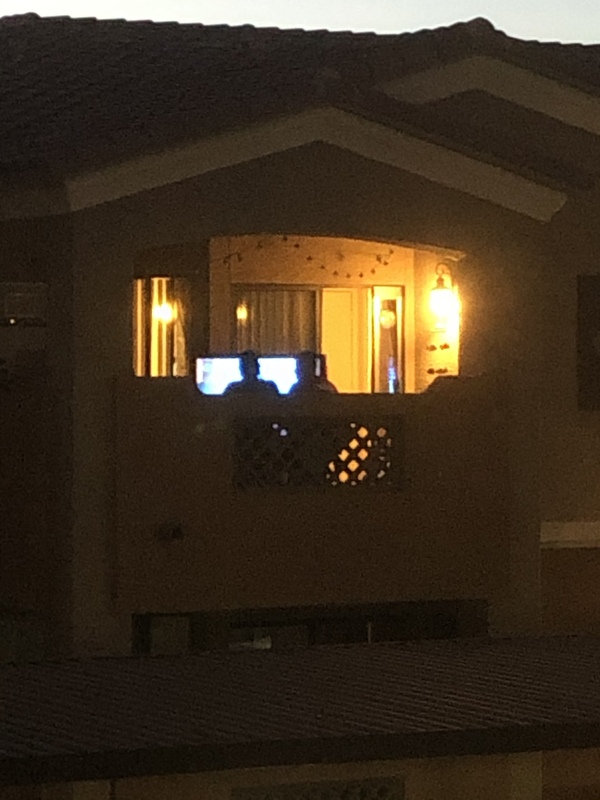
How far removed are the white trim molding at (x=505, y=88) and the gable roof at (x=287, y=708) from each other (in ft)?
13.4

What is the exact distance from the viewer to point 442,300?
13.1m

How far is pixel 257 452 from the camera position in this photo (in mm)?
10031

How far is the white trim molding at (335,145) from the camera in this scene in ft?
32.0

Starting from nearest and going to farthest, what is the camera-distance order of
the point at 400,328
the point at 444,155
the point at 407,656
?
the point at 407,656 < the point at 444,155 < the point at 400,328

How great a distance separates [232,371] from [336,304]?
2844 millimetres

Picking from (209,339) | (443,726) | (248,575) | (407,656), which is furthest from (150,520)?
(209,339)

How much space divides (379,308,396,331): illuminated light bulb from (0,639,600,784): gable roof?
4.99 metres

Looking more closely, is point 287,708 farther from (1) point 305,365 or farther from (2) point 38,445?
(1) point 305,365

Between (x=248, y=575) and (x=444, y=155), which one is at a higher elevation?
(x=444, y=155)

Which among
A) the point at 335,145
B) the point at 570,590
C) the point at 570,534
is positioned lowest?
the point at 570,590

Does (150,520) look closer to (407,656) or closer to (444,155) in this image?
(407,656)

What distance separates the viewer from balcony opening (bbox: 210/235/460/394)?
13.6m

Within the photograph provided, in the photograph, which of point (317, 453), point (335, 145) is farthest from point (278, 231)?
point (317, 453)

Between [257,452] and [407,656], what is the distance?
170cm
